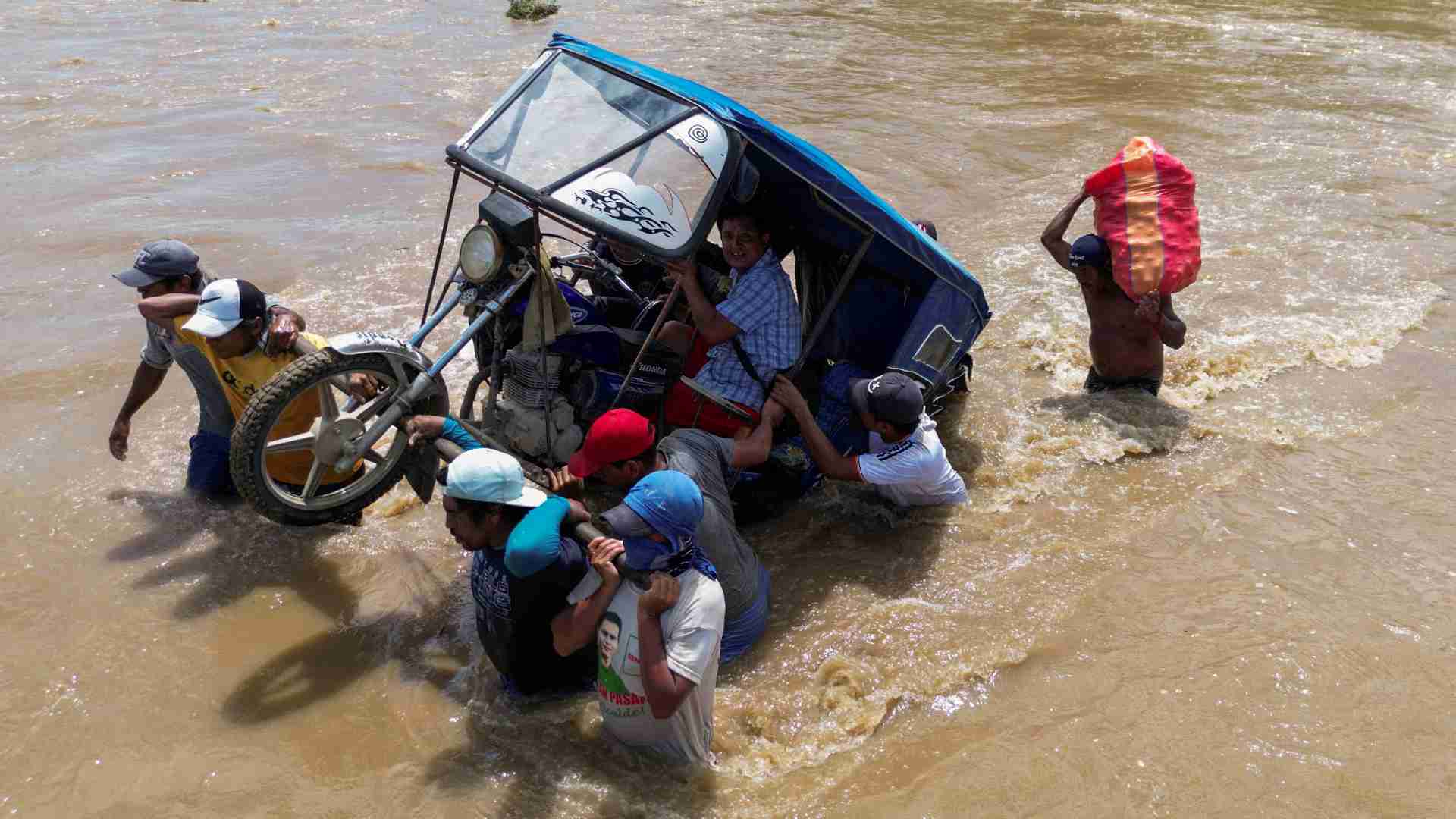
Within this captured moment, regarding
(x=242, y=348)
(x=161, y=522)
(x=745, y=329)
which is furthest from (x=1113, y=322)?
(x=161, y=522)

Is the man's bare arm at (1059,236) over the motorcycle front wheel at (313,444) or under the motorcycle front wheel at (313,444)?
over

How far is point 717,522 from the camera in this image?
160 inches

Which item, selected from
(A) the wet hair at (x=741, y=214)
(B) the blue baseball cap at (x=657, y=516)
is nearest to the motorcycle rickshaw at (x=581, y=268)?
(A) the wet hair at (x=741, y=214)

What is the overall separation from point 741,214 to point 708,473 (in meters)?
1.27

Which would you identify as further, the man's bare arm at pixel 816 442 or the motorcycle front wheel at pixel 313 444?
the man's bare arm at pixel 816 442

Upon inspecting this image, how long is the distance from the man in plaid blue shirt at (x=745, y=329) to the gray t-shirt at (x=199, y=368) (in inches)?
76.2

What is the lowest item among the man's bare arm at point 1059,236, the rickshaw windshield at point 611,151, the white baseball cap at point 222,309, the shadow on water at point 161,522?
the shadow on water at point 161,522

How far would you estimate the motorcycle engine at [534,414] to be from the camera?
16.7ft

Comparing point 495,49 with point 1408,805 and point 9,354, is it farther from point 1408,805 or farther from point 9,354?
point 1408,805

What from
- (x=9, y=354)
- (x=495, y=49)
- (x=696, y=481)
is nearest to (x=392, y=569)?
(x=696, y=481)

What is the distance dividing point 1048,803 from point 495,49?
14668mm

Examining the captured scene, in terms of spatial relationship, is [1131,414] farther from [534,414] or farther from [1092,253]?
[534,414]

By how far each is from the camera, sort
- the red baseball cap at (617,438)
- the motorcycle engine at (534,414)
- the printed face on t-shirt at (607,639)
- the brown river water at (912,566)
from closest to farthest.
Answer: the printed face on t-shirt at (607,639), the red baseball cap at (617,438), the brown river water at (912,566), the motorcycle engine at (534,414)

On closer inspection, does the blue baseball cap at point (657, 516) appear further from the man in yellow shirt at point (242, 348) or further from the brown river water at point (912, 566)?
the man in yellow shirt at point (242, 348)
